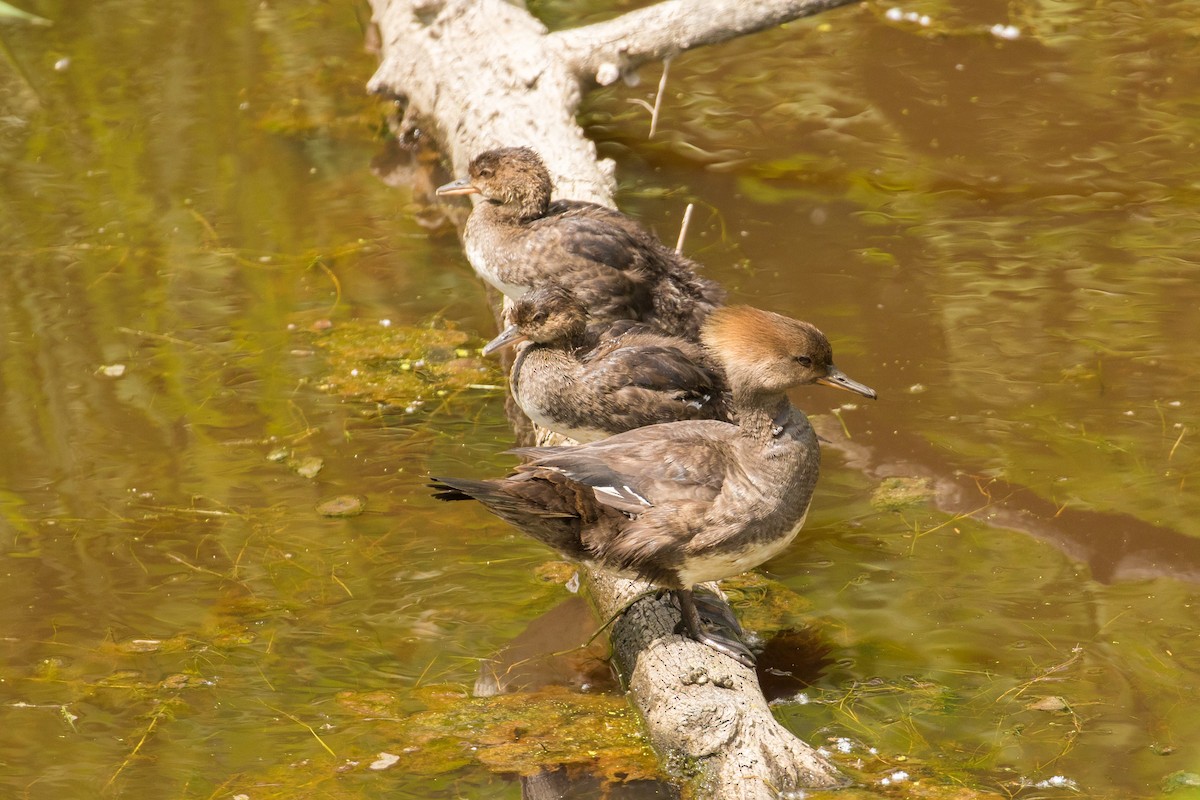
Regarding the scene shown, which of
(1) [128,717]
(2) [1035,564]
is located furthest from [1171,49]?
(1) [128,717]

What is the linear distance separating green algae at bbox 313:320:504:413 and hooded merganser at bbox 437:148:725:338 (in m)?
0.59

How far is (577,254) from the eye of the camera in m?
5.64

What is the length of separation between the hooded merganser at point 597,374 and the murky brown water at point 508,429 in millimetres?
709

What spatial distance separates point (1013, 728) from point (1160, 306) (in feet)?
9.78

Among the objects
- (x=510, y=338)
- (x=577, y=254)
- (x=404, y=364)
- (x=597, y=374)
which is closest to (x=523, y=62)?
(x=404, y=364)

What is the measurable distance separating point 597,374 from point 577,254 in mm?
844

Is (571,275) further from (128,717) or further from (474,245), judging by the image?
(128,717)

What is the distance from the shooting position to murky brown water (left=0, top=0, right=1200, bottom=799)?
453cm

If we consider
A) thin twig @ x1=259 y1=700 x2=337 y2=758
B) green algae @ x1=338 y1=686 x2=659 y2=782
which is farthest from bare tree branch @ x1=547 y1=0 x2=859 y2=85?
thin twig @ x1=259 y1=700 x2=337 y2=758

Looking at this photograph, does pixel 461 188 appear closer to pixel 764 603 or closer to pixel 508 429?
pixel 508 429

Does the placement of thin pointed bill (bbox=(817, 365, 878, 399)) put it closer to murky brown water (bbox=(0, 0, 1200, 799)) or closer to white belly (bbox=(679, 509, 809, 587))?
white belly (bbox=(679, 509, 809, 587))

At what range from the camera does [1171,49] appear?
342 inches

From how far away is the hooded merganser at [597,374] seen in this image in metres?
4.94

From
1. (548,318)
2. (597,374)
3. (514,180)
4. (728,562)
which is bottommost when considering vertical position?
(728,562)
